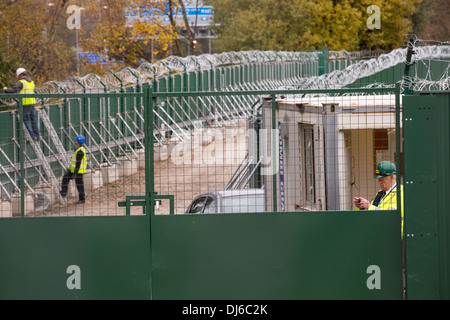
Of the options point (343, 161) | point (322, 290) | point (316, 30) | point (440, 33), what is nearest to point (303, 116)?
point (343, 161)

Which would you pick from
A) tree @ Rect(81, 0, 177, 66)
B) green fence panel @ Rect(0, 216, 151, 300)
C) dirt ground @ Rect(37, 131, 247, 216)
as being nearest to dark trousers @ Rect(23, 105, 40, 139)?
dirt ground @ Rect(37, 131, 247, 216)

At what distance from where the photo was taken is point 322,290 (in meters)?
6.90

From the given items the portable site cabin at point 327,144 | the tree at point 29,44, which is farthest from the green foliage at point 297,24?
the portable site cabin at point 327,144

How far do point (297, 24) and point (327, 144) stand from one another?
3994 centimetres

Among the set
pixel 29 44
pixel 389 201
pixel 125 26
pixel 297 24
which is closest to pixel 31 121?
pixel 389 201

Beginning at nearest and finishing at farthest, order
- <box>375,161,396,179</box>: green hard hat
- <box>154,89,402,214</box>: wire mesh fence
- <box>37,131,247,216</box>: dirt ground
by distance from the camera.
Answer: <box>375,161,396,179</box>: green hard hat < <box>154,89,402,214</box>: wire mesh fence < <box>37,131,247,216</box>: dirt ground

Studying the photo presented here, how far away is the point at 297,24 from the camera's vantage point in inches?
1859

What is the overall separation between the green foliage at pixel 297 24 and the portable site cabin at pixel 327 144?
124 ft

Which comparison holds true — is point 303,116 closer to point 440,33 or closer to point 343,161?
point 343,161

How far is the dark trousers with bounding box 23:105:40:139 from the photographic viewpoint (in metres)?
15.4

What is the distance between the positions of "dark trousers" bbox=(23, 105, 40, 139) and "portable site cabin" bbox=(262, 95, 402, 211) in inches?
306

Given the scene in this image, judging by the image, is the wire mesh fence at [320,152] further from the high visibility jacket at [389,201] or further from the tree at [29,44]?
the tree at [29,44]

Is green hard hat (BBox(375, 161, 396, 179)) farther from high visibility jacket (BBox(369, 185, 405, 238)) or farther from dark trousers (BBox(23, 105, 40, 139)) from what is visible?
dark trousers (BBox(23, 105, 40, 139))

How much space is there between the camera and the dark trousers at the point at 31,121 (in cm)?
1542
